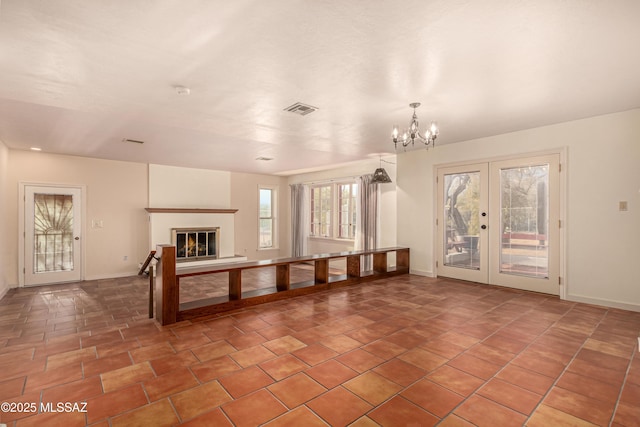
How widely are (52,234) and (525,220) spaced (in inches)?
322

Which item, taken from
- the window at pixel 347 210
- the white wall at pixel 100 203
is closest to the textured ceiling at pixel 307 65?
the white wall at pixel 100 203

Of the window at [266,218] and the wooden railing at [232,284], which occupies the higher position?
the window at [266,218]

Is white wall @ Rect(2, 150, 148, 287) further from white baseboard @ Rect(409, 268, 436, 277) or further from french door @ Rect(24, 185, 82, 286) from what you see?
white baseboard @ Rect(409, 268, 436, 277)

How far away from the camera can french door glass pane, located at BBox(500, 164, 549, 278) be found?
4.53 metres

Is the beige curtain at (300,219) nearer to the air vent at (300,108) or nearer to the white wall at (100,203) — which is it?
the white wall at (100,203)

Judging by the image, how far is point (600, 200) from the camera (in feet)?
13.1

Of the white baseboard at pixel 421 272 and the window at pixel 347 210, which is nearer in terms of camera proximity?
the white baseboard at pixel 421 272

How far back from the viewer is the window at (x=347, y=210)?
7773mm

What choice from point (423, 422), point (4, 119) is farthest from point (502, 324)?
point (4, 119)

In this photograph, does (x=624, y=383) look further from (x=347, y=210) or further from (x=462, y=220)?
(x=347, y=210)

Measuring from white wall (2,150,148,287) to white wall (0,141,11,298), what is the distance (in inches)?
3.8

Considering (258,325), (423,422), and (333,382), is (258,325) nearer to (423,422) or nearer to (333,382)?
(333,382)

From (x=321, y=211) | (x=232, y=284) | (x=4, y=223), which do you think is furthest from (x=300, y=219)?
(x=4, y=223)

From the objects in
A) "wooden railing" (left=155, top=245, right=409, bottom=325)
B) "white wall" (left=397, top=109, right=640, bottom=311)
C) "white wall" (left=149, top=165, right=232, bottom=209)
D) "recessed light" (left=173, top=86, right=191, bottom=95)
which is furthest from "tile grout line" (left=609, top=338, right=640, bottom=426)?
"white wall" (left=149, top=165, right=232, bottom=209)
